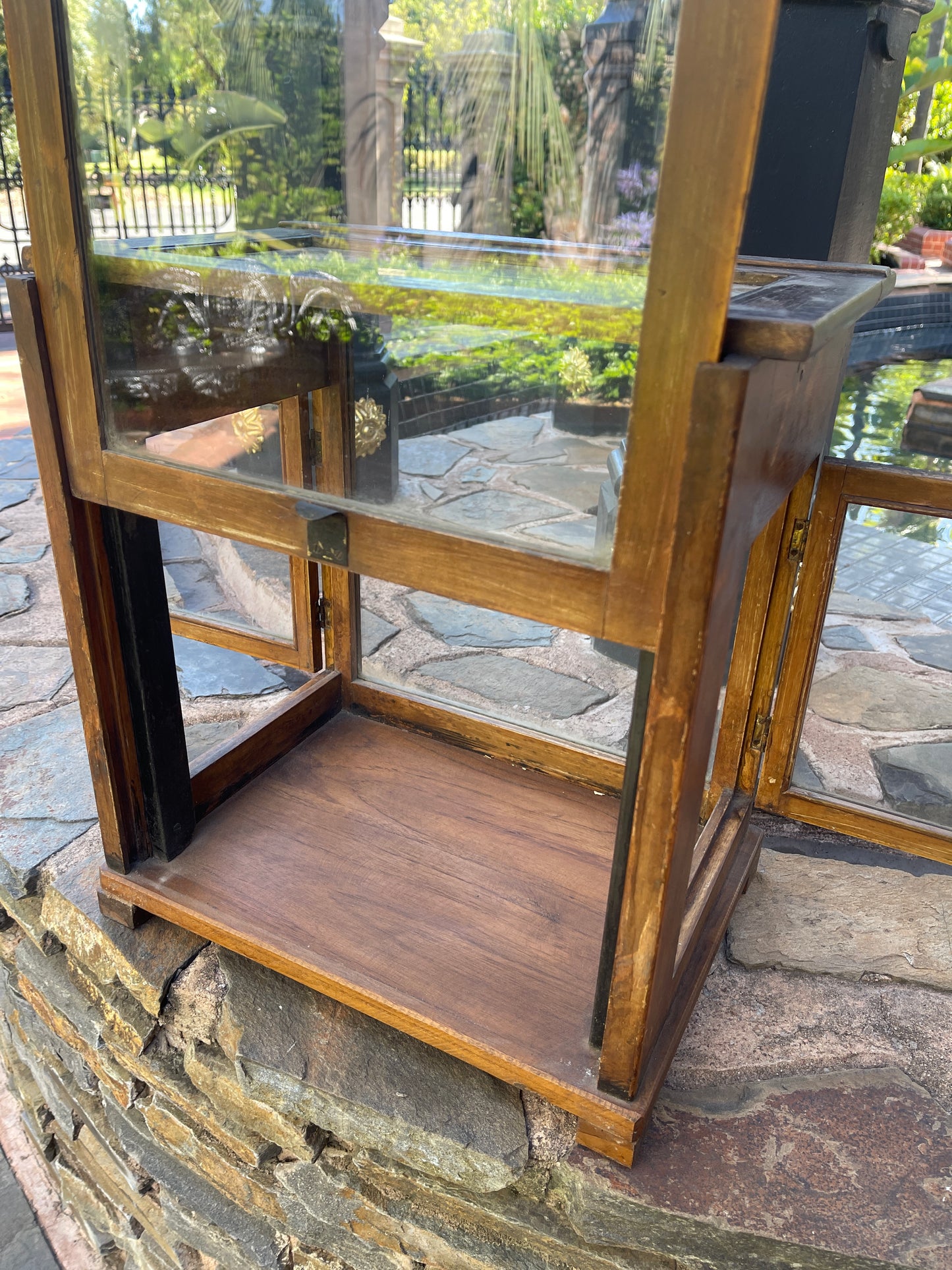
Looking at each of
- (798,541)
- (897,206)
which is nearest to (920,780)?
(798,541)

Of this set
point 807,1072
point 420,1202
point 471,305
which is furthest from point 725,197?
point 420,1202

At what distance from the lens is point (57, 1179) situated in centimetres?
229

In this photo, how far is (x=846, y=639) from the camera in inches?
67.2

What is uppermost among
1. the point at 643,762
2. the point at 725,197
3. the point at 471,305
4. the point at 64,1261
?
the point at 725,197

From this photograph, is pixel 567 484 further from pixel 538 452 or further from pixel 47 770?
pixel 47 770

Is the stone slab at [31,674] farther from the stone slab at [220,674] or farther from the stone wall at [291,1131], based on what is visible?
the stone wall at [291,1131]

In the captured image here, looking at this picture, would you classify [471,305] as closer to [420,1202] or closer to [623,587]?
[623,587]

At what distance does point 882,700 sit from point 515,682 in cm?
69

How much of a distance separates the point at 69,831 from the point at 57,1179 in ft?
3.61

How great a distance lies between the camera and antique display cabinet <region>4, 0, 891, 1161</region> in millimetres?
801

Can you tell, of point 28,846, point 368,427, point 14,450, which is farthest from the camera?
point 14,450

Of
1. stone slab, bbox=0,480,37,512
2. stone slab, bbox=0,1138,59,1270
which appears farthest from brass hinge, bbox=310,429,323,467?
stone slab, bbox=0,480,37,512

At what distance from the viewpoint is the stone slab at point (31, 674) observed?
221cm

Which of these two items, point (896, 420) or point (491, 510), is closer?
point (491, 510)
